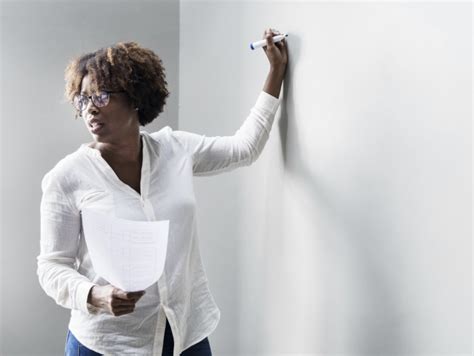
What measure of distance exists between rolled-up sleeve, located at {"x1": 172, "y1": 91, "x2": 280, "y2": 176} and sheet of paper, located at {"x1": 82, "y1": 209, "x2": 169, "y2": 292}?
1.19 ft

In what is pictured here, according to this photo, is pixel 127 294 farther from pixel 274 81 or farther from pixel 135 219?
pixel 274 81

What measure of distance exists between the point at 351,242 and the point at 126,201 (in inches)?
19.4

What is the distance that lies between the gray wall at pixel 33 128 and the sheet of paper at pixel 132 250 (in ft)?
3.30

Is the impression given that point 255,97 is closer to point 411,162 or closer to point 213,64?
Result: point 213,64

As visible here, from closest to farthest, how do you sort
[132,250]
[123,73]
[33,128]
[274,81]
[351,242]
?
[132,250] < [351,242] < [123,73] < [274,81] < [33,128]

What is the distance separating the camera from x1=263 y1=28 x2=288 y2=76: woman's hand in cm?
146

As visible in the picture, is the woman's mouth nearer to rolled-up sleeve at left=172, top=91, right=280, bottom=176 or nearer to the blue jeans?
rolled-up sleeve at left=172, top=91, right=280, bottom=176

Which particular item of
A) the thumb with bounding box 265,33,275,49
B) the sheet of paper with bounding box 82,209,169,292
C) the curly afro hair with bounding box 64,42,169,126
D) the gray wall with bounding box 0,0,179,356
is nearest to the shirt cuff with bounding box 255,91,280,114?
the thumb with bounding box 265,33,275,49

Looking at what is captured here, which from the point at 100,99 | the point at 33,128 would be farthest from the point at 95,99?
the point at 33,128

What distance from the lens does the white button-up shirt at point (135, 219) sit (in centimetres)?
129

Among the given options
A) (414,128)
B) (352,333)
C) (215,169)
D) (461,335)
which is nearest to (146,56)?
(215,169)

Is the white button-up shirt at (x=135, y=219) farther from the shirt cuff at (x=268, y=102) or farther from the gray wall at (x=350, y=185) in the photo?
the gray wall at (x=350, y=185)

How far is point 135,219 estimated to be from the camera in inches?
51.8

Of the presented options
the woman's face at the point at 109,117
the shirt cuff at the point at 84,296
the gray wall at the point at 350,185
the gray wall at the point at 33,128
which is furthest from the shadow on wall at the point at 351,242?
the gray wall at the point at 33,128
